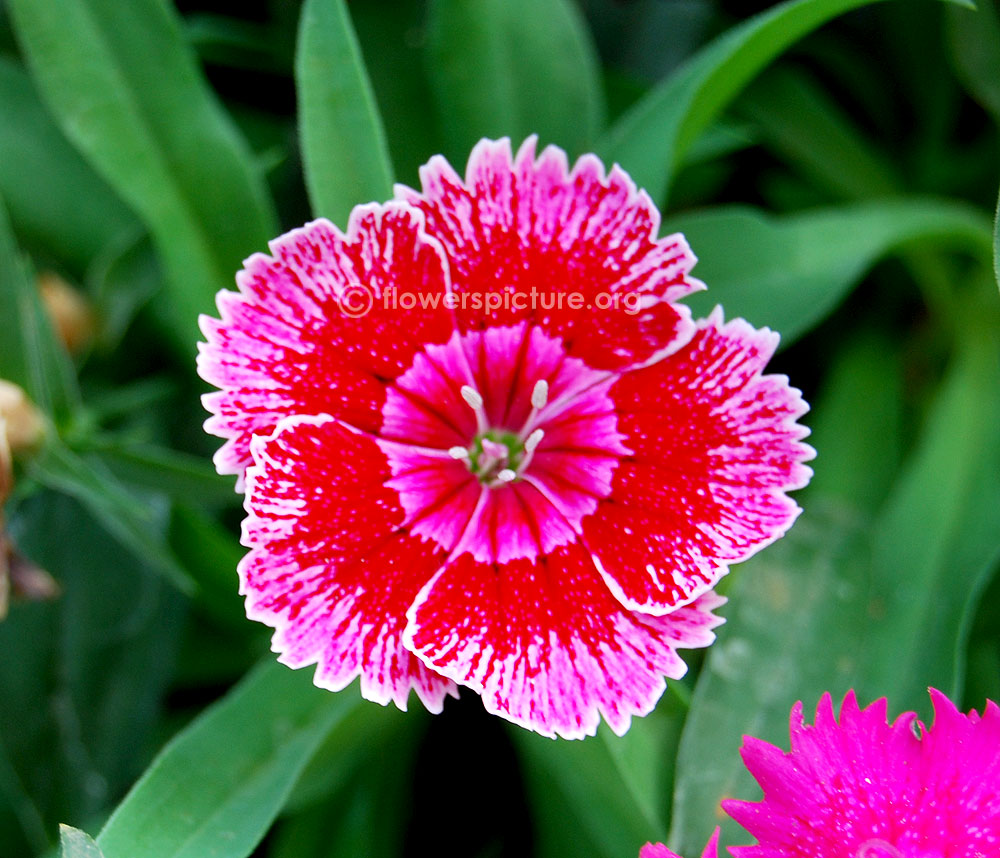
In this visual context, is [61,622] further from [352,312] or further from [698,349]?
[698,349]

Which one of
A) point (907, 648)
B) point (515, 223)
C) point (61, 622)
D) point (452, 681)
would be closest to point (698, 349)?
point (515, 223)

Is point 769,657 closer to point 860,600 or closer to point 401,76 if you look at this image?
point 860,600

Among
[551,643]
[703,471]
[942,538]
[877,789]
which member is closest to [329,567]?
[551,643]

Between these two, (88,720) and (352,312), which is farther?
(88,720)

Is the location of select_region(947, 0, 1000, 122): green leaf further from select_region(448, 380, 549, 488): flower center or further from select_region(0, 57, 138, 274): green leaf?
select_region(0, 57, 138, 274): green leaf

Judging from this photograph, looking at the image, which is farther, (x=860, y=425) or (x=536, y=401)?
(x=860, y=425)

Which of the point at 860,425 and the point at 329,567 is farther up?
the point at 860,425

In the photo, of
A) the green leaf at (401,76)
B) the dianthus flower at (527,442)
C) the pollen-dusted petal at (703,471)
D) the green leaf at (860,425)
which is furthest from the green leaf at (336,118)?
the green leaf at (860,425)
